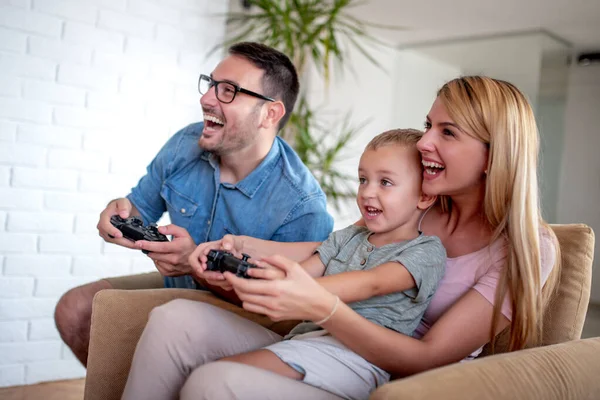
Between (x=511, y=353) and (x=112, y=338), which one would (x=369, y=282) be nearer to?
(x=511, y=353)

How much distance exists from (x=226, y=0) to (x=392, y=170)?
222cm

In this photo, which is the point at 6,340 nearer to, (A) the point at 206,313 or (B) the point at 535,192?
(A) the point at 206,313

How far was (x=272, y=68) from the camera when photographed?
2188 mm

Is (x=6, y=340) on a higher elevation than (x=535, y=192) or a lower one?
lower

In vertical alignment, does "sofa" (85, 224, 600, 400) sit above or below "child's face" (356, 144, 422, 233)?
below

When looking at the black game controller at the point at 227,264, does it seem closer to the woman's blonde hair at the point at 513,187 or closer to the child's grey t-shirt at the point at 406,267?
the child's grey t-shirt at the point at 406,267

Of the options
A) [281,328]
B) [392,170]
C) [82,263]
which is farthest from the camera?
[82,263]

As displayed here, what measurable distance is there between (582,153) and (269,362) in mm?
4010

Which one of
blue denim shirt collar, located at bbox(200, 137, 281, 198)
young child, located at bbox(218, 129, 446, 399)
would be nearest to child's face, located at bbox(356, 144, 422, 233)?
young child, located at bbox(218, 129, 446, 399)

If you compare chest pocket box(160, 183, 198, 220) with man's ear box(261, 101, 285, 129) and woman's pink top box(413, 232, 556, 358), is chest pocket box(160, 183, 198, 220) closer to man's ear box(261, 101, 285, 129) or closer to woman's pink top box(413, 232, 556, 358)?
man's ear box(261, 101, 285, 129)

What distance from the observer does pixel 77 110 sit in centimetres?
297

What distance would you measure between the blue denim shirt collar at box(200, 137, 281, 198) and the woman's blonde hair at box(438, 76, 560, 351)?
2.35 ft

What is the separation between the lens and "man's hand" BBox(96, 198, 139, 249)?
1.83 metres

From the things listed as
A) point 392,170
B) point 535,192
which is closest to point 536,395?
point 535,192
